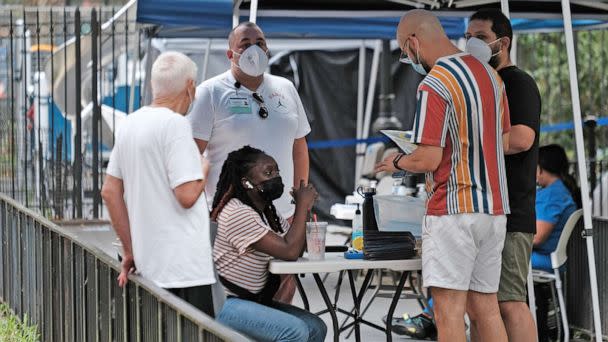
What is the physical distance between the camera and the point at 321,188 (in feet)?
57.4

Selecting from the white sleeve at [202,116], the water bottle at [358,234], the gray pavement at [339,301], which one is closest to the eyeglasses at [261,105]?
the white sleeve at [202,116]

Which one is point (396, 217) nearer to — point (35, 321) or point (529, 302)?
point (529, 302)

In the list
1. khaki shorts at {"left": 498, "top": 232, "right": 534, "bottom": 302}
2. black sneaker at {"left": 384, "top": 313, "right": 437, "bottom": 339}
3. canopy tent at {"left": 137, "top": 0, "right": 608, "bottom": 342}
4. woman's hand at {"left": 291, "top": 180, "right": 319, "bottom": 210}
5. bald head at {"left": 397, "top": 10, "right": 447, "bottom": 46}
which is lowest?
black sneaker at {"left": 384, "top": 313, "right": 437, "bottom": 339}

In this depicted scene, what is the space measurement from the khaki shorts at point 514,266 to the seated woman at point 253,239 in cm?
94

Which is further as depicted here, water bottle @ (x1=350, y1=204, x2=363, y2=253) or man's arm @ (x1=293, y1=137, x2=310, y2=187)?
man's arm @ (x1=293, y1=137, x2=310, y2=187)

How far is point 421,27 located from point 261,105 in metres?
1.39

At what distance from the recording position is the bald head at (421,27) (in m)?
5.57

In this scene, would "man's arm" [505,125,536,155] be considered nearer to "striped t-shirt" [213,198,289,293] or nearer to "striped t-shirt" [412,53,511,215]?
"striped t-shirt" [412,53,511,215]

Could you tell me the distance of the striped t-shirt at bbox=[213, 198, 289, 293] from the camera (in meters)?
5.66

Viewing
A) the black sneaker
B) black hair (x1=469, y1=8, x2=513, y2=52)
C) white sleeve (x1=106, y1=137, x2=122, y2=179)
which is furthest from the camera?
the black sneaker

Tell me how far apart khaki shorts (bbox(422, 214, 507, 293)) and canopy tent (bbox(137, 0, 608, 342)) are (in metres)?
1.68

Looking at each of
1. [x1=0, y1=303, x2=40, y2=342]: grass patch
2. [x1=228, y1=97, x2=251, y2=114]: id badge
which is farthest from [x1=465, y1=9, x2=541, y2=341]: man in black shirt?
[x1=0, y1=303, x2=40, y2=342]: grass patch

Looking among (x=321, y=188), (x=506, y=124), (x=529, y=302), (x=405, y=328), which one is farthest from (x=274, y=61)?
(x=506, y=124)

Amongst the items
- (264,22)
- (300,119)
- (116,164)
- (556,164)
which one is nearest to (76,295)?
(116,164)
